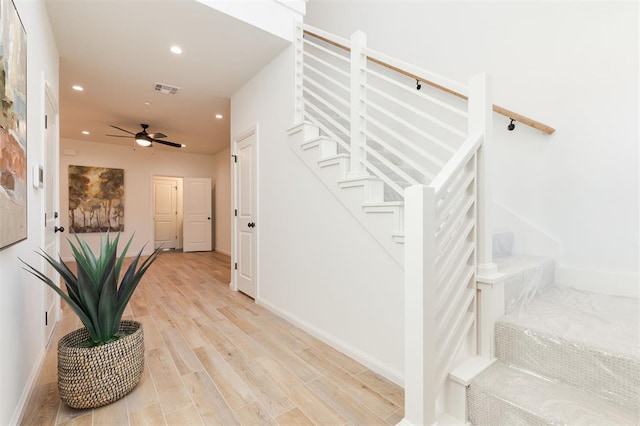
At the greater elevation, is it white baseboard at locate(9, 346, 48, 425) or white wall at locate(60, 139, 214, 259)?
white wall at locate(60, 139, 214, 259)

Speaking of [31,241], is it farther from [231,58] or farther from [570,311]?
[570,311]

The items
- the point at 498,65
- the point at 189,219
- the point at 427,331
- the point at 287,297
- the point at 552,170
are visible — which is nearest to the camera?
the point at 427,331

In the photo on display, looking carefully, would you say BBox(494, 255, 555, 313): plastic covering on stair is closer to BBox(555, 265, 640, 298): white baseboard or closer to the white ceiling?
BBox(555, 265, 640, 298): white baseboard

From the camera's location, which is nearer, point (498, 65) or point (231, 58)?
point (498, 65)

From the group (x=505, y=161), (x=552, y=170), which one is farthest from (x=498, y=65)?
(x=552, y=170)

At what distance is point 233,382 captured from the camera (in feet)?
5.76

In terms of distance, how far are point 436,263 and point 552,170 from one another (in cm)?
155

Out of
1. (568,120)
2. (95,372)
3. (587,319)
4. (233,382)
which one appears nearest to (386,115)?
(568,120)

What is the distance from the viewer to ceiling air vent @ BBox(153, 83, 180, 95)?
140 inches

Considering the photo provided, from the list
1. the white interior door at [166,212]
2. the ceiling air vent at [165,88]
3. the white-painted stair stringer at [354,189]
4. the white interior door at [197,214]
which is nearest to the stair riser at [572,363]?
the white-painted stair stringer at [354,189]

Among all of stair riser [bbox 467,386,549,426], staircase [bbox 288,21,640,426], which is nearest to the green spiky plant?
staircase [bbox 288,21,640,426]

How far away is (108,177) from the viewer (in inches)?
248

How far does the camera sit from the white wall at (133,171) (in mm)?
5984

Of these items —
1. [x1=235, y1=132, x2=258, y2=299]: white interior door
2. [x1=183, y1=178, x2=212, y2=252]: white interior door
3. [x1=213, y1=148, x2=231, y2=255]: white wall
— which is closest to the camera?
[x1=235, y1=132, x2=258, y2=299]: white interior door
